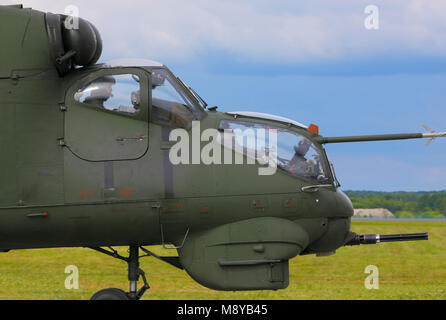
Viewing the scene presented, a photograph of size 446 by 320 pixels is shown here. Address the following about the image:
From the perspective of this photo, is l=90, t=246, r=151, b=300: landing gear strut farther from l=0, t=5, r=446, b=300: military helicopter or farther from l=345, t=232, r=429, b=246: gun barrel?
l=345, t=232, r=429, b=246: gun barrel

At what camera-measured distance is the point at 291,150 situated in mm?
8805

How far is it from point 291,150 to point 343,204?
124cm

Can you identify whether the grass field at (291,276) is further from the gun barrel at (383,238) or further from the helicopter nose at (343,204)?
Result: the helicopter nose at (343,204)

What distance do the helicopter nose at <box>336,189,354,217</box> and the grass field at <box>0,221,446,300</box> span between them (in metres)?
4.13

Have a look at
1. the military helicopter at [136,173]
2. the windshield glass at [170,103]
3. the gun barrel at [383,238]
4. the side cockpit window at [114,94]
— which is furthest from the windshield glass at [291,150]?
the gun barrel at [383,238]

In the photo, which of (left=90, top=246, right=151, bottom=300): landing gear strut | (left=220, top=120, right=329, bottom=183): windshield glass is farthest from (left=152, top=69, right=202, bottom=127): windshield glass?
(left=90, top=246, right=151, bottom=300): landing gear strut

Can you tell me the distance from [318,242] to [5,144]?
5014mm

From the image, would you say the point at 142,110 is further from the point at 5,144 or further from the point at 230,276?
the point at 230,276

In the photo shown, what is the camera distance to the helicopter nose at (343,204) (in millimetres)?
9000

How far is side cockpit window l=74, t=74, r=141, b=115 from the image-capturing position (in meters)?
8.77

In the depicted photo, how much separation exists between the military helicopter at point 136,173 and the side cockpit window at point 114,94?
0.02 m
